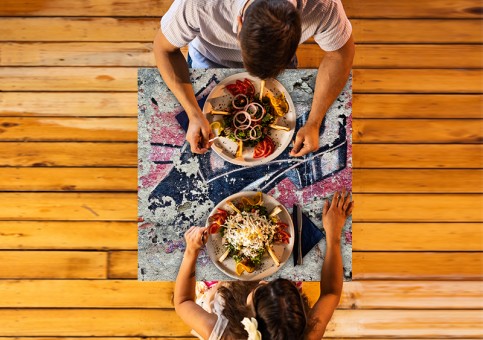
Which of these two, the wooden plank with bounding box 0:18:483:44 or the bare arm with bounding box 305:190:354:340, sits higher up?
the wooden plank with bounding box 0:18:483:44

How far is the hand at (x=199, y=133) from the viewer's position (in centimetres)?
186

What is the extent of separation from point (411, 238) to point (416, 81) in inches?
39.4

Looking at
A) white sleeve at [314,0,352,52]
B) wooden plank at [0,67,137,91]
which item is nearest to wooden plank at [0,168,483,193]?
wooden plank at [0,67,137,91]

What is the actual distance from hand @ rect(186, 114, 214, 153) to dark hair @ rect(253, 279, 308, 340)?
63 centimetres

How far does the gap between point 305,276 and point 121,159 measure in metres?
1.46

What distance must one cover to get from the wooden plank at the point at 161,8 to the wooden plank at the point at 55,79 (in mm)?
351

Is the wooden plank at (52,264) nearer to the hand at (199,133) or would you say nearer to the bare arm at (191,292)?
the bare arm at (191,292)

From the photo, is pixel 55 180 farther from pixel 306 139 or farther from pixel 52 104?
pixel 306 139

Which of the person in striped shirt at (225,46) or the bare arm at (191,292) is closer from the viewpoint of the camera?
the person in striped shirt at (225,46)

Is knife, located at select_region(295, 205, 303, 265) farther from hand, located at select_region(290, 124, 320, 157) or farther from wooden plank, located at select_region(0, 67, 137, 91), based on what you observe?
wooden plank, located at select_region(0, 67, 137, 91)

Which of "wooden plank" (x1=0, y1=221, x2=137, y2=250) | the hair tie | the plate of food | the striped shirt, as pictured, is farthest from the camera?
"wooden plank" (x1=0, y1=221, x2=137, y2=250)

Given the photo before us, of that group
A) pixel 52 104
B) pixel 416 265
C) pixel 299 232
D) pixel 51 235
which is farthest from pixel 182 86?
pixel 416 265

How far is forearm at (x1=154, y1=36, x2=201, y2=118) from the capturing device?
1.88m

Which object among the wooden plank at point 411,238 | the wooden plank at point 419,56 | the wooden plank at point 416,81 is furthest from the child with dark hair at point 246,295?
the wooden plank at point 419,56
